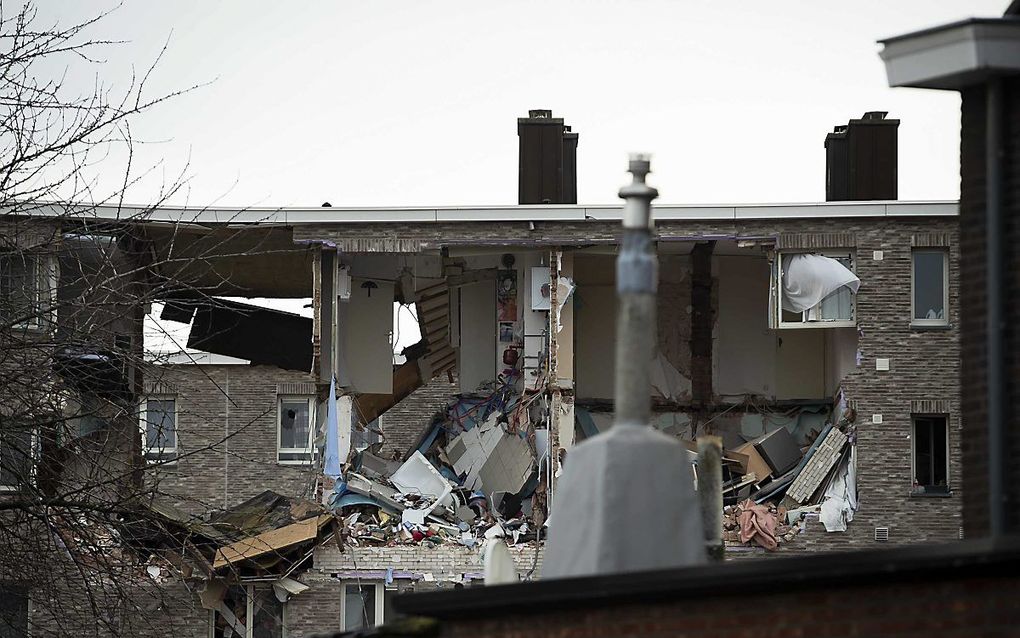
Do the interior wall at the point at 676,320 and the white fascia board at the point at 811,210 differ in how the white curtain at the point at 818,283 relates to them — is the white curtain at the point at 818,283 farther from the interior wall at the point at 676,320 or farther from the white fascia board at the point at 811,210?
the interior wall at the point at 676,320

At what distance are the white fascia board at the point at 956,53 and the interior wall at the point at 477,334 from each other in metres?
22.0

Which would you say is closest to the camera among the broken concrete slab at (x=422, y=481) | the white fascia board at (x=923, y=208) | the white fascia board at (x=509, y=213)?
the white fascia board at (x=923, y=208)

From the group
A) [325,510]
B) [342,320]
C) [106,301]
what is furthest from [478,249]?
[106,301]

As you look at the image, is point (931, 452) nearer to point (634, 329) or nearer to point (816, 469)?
point (816, 469)

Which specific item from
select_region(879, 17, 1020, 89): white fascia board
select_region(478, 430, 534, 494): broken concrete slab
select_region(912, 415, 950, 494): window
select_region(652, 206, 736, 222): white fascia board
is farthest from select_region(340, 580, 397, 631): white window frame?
select_region(879, 17, 1020, 89): white fascia board

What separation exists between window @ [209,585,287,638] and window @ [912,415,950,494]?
1160cm

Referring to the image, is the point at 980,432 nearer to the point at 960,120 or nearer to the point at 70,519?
the point at 960,120

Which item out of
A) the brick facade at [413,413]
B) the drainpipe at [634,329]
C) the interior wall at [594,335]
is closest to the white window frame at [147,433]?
the brick facade at [413,413]

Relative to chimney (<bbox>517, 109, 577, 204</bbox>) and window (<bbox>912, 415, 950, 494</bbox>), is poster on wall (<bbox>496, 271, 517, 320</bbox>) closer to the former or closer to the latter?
chimney (<bbox>517, 109, 577, 204</bbox>)

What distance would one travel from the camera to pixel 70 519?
1786 centimetres

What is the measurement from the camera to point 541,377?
30.7 meters

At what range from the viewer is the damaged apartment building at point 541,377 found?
29578mm

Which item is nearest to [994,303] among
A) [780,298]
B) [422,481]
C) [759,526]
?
[759,526]

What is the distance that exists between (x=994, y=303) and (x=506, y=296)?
21521mm
